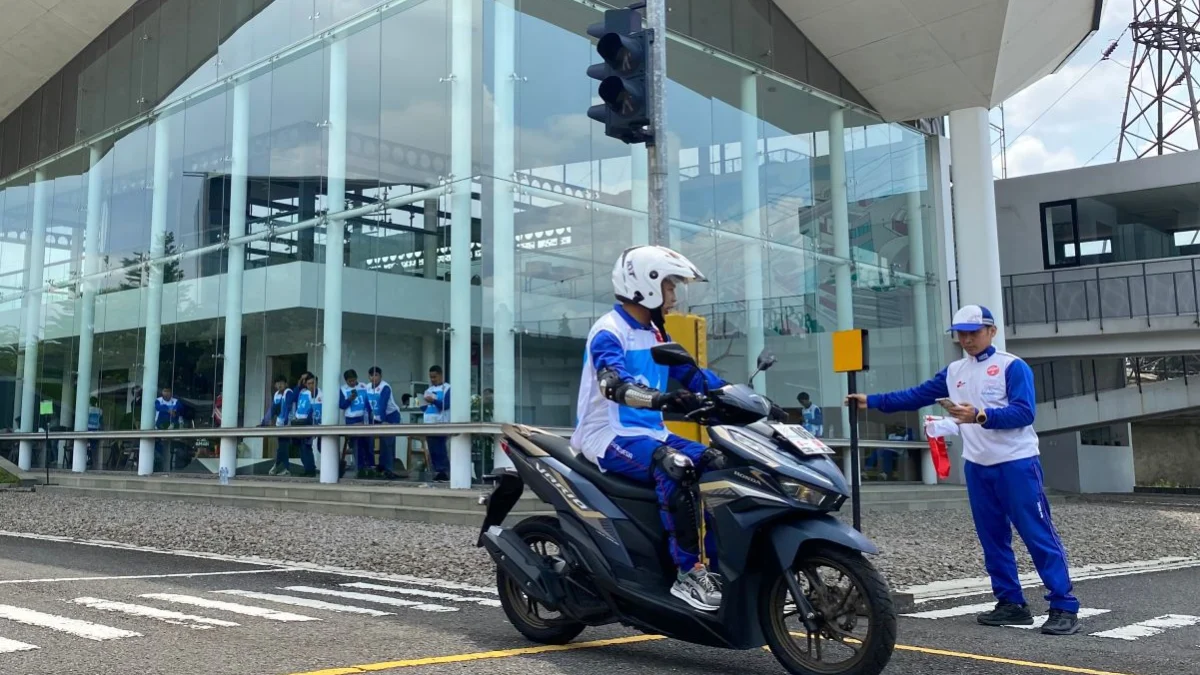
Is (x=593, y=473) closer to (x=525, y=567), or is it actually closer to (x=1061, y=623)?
(x=525, y=567)

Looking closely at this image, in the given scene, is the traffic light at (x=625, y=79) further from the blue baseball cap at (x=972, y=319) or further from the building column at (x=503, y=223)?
the building column at (x=503, y=223)

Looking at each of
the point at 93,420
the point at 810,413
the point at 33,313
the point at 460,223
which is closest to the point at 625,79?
the point at 460,223

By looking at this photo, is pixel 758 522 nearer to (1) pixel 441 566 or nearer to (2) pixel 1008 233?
(1) pixel 441 566

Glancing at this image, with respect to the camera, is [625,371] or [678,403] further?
[625,371]

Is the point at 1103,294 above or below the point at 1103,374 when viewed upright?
above

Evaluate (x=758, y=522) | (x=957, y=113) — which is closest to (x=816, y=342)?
(x=957, y=113)

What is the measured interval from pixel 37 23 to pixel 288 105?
9.98 m

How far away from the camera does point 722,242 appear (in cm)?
1828

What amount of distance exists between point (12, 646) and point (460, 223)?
10051 mm

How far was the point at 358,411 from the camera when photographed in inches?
618

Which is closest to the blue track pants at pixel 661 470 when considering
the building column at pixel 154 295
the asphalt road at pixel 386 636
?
the asphalt road at pixel 386 636

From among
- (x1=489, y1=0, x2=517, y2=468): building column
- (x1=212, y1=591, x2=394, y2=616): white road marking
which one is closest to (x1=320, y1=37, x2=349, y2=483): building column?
(x1=489, y1=0, x2=517, y2=468): building column

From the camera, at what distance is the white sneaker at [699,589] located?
4504 millimetres

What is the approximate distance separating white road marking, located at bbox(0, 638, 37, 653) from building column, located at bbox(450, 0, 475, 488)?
30.0ft
